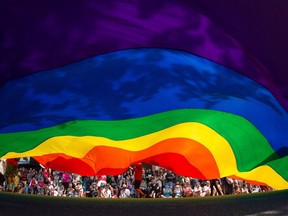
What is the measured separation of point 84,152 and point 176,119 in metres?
0.47

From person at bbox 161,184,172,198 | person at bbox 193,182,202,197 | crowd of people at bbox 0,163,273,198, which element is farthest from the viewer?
person at bbox 161,184,172,198

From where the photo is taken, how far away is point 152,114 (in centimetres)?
187

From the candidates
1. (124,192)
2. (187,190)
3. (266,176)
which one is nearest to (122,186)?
(124,192)

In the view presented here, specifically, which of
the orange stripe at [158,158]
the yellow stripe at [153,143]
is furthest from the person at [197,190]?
the yellow stripe at [153,143]

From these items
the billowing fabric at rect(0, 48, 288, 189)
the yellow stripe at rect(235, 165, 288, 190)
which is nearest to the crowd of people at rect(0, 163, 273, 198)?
the yellow stripe at rect(235, 165, 288, 190)

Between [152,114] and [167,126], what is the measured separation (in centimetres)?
10

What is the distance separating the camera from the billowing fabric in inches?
70.4

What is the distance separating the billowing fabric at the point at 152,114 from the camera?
1.79 metres

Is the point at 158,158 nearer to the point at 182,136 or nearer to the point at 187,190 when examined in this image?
the point at 182,136

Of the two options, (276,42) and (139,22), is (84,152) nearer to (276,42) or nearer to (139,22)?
(139,22)

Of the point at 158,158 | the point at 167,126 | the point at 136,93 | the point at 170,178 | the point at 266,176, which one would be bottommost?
the point at 266,176

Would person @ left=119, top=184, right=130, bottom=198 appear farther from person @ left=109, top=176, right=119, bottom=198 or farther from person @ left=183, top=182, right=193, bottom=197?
person @ left=183, top=182, right=193, bottom=197

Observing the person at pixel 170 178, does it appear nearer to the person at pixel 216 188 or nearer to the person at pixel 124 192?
the person at pixel 124 192

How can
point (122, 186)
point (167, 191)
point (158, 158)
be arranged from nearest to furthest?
point (158, 158), point (167, 191), point (122, 186)
